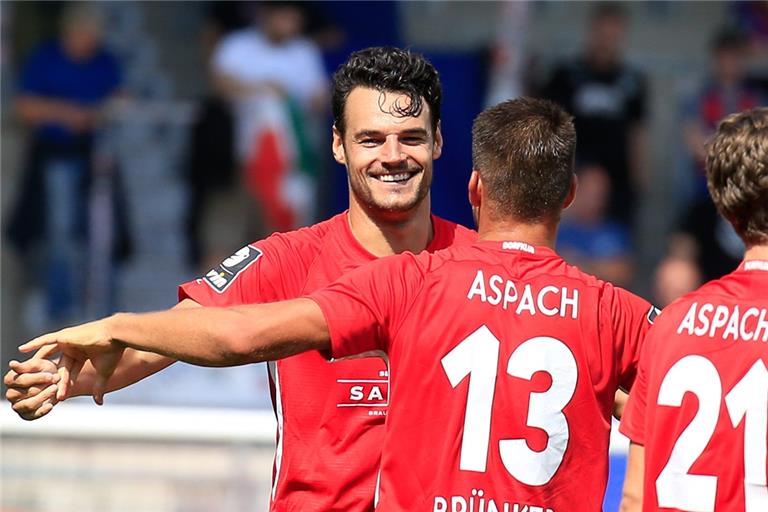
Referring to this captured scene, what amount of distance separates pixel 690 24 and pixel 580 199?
8.43 ft

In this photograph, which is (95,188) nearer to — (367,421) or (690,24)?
(690,24)

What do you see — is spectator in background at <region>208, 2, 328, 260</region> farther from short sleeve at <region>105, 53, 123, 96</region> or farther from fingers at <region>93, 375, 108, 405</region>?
fingers at <region>93, 375, 108, 405</region>

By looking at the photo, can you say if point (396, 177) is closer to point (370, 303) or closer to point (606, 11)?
point (370, 303)

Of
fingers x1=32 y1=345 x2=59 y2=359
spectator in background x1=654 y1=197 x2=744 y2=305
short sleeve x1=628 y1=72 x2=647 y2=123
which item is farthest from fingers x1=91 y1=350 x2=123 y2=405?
short sleeve x1=628 y1=72 x2=647 y2=123

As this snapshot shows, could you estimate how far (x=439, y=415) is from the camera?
3707 mm

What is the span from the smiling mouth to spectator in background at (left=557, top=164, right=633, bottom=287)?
20.7ft

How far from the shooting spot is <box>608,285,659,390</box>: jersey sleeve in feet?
12.5

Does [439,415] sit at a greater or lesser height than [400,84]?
lesser

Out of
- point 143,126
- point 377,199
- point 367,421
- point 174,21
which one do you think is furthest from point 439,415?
point 174,21

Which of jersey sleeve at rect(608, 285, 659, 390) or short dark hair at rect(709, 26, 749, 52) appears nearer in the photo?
Result: jersey sleeve at rect(608, 285, 659, 390)

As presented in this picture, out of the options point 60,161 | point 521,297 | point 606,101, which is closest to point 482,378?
point 521,297

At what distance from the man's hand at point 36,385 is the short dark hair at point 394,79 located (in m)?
1.33

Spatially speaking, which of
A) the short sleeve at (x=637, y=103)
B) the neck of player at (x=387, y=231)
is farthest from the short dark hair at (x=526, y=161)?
the short sleeve at (x=637, y=103)

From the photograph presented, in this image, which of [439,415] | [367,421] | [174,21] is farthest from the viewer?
[174,21]
